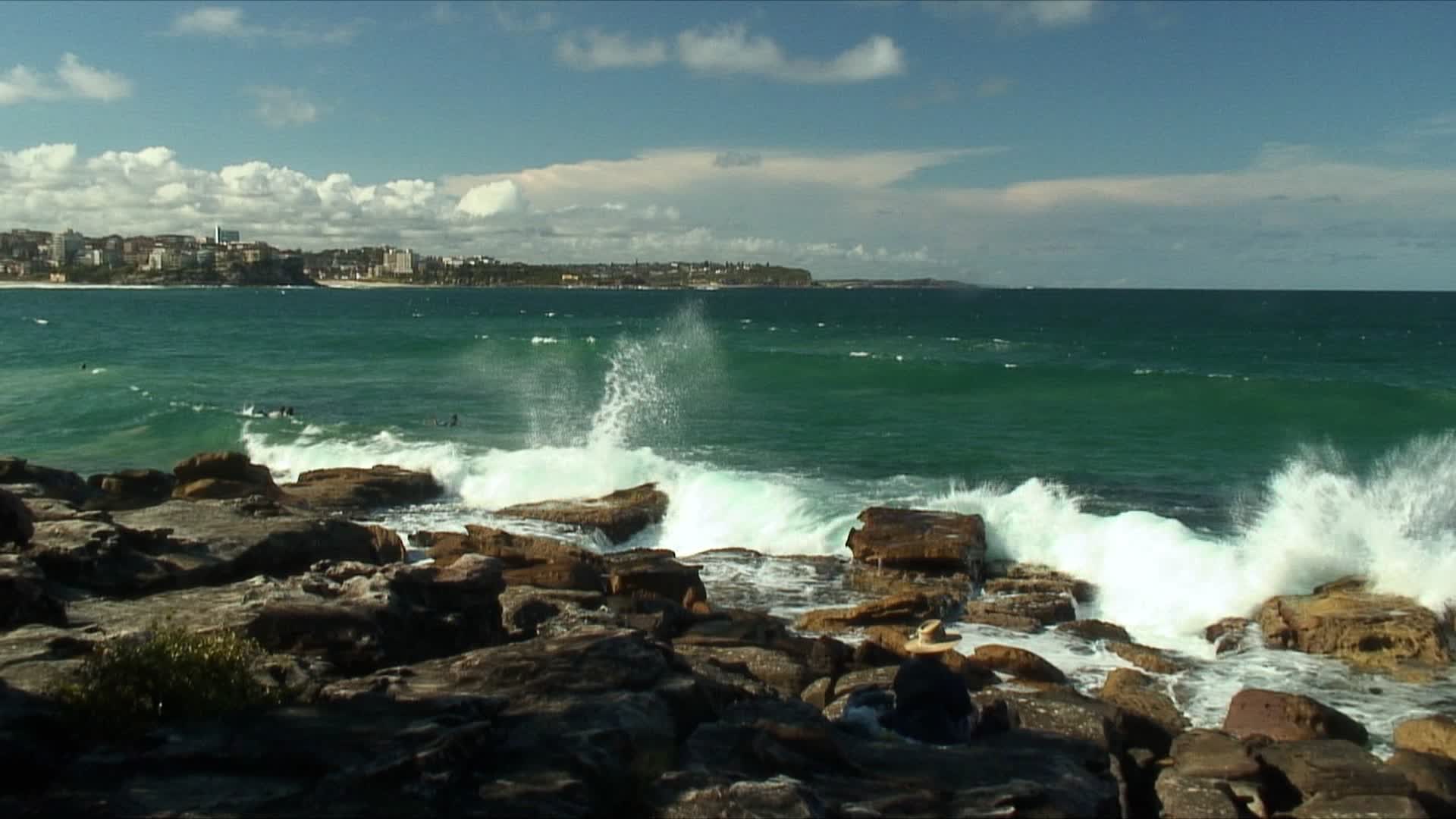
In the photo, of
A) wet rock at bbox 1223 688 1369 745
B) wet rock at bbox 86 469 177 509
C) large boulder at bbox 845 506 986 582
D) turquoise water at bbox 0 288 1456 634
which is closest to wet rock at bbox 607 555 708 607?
large boulder at bbox 845 506 986 582

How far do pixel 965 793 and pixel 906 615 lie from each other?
971cm

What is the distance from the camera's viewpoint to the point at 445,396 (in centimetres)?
4694

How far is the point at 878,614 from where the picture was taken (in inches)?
680

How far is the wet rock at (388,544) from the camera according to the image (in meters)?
→ 18.3

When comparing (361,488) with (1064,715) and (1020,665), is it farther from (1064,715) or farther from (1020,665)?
(1064,715)

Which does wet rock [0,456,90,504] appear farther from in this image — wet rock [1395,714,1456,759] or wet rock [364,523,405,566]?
wet rock [1395,714,1456,759]

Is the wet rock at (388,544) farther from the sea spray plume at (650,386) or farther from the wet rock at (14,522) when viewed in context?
the sea spray plume at (650,386)

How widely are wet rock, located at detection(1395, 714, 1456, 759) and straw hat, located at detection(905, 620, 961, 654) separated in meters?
4.97

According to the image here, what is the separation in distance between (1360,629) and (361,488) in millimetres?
19335

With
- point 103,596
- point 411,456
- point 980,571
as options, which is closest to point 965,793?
point 103,596

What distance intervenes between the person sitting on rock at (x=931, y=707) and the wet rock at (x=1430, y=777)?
13.6ft

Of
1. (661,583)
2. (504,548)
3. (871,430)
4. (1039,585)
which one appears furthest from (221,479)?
(871,430)

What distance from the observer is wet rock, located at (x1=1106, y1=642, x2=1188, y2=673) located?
15.6 metres

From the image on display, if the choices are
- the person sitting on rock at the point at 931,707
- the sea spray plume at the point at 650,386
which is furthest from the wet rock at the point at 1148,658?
the sea spray plume at the point at 650,386
